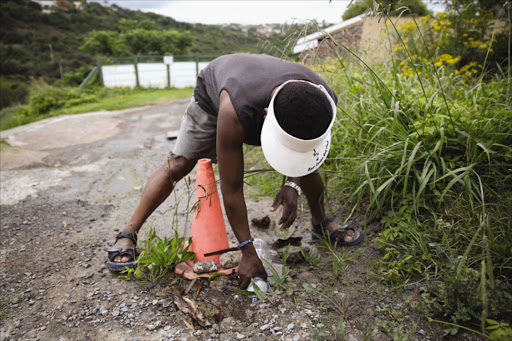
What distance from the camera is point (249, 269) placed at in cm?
187

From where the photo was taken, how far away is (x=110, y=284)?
203 centimetres

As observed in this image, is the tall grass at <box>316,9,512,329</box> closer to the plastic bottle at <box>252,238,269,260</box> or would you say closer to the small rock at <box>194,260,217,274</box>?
the plastic bottle at <box>252,238,269,260</box>

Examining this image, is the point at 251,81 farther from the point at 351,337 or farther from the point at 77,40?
the point at 77,40

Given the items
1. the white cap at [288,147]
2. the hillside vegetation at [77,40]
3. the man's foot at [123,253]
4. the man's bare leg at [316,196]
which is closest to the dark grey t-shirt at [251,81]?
the white cap at [288,147]

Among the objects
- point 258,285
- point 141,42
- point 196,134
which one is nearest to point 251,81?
point 196,134

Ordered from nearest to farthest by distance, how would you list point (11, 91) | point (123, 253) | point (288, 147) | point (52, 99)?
point (288, 147) < point (123, 253) < point (52, 99) < point (11, 91)

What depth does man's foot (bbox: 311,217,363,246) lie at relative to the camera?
89.5 inches

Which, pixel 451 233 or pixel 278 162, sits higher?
pixel 278 162

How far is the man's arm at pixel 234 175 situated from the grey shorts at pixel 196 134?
0.48 meters

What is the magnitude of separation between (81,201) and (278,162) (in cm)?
244

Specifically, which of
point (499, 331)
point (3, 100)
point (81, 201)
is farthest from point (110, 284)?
point (3, 100)

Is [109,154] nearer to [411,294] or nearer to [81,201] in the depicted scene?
[81,201]

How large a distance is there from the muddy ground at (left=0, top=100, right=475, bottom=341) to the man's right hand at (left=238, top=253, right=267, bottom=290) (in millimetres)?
90

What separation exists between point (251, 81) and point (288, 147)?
396mm
